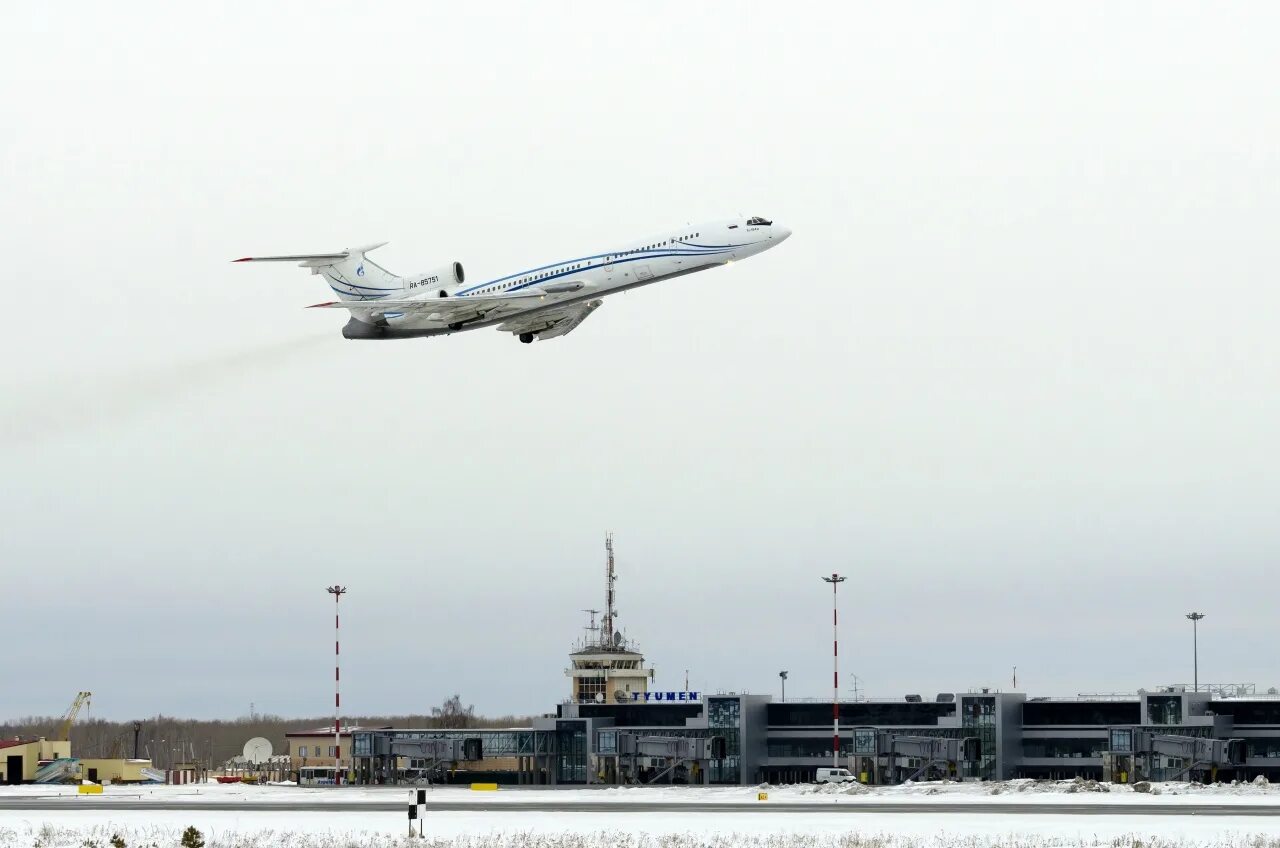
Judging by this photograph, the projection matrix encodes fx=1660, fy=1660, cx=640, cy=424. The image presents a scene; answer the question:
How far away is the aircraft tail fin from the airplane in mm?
3834

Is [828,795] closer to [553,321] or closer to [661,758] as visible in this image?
[553,321]

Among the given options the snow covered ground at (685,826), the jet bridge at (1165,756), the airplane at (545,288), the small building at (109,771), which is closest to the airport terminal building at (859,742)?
the jet bridge at (1165,756)

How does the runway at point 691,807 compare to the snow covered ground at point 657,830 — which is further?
the runway at point 691,807

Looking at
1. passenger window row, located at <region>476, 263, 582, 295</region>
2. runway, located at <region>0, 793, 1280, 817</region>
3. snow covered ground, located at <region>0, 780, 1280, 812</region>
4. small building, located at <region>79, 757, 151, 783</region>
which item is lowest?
small building, located at <region>79, 757, 151, 783</region>

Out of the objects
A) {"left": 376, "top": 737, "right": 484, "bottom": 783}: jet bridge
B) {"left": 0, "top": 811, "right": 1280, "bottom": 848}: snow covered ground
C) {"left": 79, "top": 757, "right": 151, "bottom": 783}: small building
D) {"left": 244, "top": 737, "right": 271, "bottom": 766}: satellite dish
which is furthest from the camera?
{"left": 244, "top": 737, "right": 271, "bottom": 766}: satellite dish

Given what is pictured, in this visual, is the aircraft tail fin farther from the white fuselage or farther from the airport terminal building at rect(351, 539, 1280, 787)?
the airport terminal building at rect(351, 539, 1280, 787)

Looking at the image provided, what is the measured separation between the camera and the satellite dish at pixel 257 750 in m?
186

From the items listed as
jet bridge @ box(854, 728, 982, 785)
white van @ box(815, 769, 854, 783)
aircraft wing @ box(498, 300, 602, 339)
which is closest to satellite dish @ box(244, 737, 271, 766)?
jet bridge @ box(854, 728, 982, 785)

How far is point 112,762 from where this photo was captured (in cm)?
17638

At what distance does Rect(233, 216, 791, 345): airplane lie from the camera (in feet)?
340

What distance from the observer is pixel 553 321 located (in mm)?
109938

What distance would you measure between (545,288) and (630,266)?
5689 mm

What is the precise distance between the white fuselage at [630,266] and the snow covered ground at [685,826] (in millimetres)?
31722

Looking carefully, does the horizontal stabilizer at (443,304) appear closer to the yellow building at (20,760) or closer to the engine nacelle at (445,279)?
the engine nacelle at (445,279)
